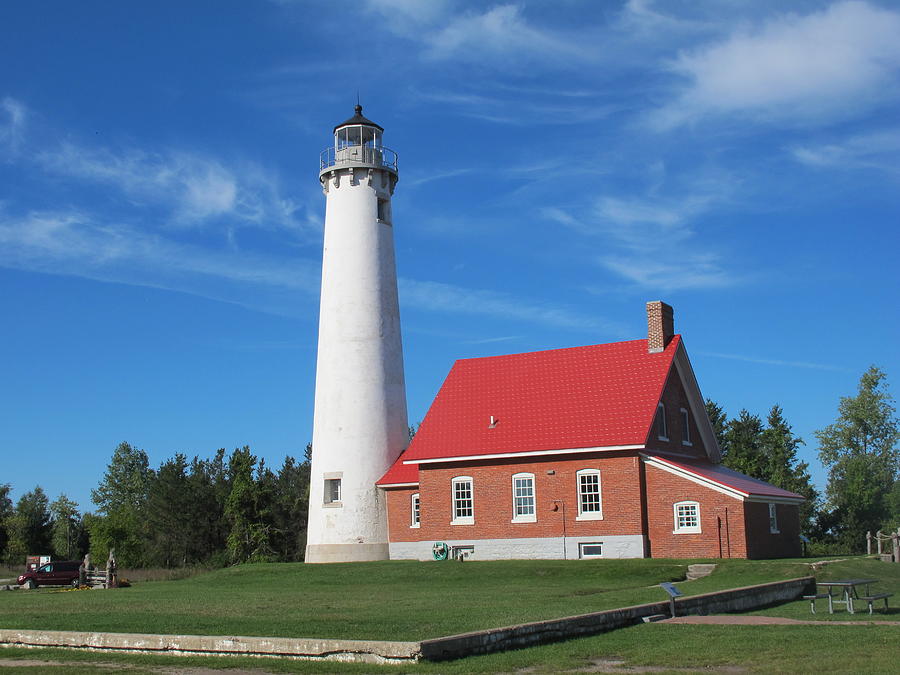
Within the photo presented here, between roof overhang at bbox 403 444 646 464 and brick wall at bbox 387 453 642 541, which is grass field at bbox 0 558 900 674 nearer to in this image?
brick wall at bbox 387 453 642 541

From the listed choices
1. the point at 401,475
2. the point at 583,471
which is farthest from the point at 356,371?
the point at 583,471

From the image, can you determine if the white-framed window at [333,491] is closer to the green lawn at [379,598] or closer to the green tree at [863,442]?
the green lawn at [379,598]

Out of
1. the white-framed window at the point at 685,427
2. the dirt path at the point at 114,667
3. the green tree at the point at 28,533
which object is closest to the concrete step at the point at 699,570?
the white-framed window at the point at 685,427

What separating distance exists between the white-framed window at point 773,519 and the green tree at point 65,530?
203 feet

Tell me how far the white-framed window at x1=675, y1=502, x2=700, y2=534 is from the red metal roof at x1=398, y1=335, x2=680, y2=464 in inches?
108

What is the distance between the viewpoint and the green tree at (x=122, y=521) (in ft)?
221

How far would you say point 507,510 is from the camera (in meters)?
36.7

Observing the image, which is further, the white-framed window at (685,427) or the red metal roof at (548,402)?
the white-framed window at (685,427)

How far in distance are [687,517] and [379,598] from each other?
1444 cm

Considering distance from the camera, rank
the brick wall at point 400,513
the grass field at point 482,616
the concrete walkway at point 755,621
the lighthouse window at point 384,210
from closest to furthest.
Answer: the grass field at point 482,616 → the concrete walkway at point 755,621 → the brick wall at point 400,513 → the lighthouse window at point 384,210

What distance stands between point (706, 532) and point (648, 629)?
18.9 meters

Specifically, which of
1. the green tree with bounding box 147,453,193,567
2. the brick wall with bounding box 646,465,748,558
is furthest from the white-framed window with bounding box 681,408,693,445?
the green tree with bounding box 147,453,193,567

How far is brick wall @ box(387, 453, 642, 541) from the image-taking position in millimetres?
34469

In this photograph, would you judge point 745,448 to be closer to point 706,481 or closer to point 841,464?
point 841,464
